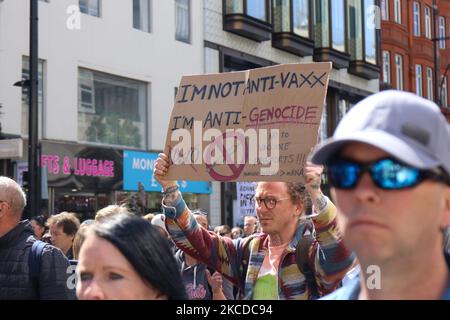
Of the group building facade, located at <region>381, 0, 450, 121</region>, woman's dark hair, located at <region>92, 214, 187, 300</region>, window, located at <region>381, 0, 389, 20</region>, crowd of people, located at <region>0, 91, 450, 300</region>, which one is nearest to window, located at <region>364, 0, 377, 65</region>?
building facade, located at <region>381, 0, 450, 121</region>

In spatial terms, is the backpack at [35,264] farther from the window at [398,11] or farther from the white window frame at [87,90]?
the window at [398,11]

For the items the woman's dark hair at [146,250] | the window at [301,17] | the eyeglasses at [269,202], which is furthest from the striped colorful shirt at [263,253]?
the window at [301,17]

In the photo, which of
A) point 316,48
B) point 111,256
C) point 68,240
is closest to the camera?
point 111,256

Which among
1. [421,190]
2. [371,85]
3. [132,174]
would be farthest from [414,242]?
[371,85]

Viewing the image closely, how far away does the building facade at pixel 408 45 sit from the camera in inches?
1358

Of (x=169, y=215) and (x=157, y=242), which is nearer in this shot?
(x=157, y=242)

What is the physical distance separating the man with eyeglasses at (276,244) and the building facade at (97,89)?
10018mm

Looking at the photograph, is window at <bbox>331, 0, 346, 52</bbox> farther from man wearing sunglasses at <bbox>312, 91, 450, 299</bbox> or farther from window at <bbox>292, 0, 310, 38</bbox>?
man wearing sunglasses at <bbox>312, 91, 450, 299</bbox>

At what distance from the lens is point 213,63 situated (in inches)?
834

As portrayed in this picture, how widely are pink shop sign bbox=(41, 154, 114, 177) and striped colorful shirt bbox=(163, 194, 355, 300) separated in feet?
38.8

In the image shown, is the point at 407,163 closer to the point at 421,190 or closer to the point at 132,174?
the point at 421,190

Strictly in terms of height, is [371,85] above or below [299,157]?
above

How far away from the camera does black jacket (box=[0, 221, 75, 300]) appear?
4.57 m
